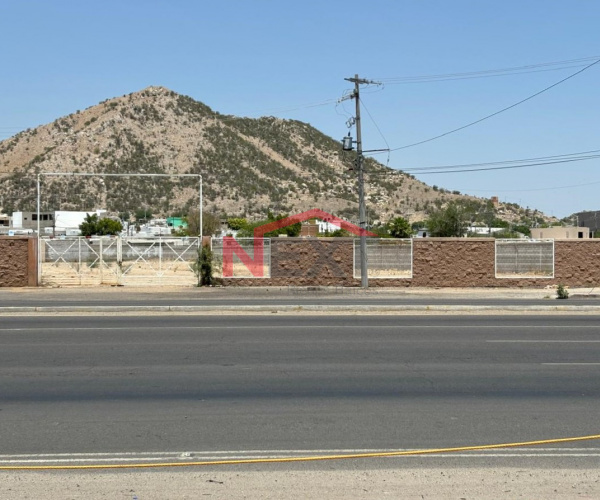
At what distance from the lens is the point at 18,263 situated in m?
32.8

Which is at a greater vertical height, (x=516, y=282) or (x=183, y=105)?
(x=183, y=105)

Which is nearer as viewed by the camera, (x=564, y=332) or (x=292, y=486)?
(x=292, y=486)

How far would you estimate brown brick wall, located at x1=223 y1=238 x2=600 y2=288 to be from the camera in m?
33.2

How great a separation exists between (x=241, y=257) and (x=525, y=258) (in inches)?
498

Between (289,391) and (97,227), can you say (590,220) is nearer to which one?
(97,227)

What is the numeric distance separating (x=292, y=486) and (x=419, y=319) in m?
13.4

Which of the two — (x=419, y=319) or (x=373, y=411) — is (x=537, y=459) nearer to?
(x=373, y=411)

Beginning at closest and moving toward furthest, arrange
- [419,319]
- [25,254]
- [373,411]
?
[373,411] < [419,319] < [25,254]

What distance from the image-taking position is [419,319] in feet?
63.7

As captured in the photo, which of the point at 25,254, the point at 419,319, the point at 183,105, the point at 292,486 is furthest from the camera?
the point at 183,105

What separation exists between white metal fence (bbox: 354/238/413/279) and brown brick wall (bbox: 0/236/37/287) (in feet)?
46.6

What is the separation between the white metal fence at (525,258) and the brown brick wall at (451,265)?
0.79 feet

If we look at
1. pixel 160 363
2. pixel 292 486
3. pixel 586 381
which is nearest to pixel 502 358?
pixel 586 381

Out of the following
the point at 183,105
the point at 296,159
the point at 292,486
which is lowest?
the point at 292,486
